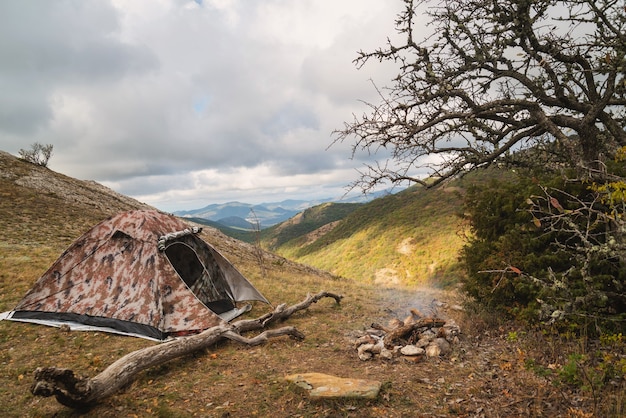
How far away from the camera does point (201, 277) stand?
469 inches

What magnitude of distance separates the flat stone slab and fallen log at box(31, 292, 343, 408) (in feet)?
8.42

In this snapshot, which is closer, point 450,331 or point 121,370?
point 121,370

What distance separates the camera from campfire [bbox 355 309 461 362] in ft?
25.5

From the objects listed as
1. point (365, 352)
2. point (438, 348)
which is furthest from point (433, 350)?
point (365, 352)

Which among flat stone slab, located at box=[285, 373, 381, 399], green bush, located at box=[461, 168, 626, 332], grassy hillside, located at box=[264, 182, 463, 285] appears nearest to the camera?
flat stone slab, located at box=[285, 373, 381, 399]

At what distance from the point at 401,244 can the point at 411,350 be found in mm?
65051

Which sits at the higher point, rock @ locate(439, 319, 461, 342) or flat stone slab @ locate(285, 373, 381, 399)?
flat stone slab @ locate(285, 373, 381, 399)

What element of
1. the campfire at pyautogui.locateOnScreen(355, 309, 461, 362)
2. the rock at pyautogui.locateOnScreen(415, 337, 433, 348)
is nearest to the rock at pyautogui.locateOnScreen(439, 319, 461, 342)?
the campfire at pyautogui.locateOnScreen(355, 309, 461, 362)

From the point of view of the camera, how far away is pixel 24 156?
38.9m

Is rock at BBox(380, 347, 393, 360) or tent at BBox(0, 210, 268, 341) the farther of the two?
tent at BBox(0, 210, 268, 341)

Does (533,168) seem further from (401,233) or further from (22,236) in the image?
(401,233)

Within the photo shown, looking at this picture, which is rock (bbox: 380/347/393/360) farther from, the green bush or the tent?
the tent

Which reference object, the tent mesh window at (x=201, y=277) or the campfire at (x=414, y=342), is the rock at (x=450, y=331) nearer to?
the campfire at (x=414, y=342)

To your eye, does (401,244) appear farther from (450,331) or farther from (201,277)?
(450,331)
